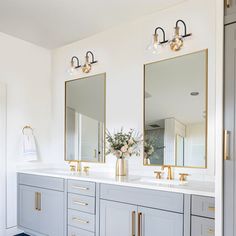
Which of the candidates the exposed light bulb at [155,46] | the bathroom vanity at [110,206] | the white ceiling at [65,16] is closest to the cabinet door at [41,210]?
the bathroom vanity at [110,206]

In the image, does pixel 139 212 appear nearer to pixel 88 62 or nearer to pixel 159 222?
pixel 159 222

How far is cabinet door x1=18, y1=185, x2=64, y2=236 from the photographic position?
2.90 meters

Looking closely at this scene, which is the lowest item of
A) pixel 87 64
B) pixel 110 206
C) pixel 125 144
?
pixel 110 206

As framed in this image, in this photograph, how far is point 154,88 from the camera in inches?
111

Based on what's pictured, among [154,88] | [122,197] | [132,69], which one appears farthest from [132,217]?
[132,69]

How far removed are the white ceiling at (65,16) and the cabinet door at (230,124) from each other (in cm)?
126

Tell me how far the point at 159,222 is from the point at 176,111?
1088 millimetres

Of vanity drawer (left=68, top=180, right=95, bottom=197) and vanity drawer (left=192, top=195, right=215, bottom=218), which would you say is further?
vanity drawer (left=68, top=180, right=95, bottom=197)

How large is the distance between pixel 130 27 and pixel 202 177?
5.99 ft

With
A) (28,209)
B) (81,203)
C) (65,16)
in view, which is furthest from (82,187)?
(65,16)

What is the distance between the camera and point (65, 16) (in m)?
2.92

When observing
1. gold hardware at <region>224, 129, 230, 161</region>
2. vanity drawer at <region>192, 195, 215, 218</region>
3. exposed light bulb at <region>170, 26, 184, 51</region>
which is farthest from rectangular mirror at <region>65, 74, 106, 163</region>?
gold hardware at <region>224, 129, 230, 161</region>

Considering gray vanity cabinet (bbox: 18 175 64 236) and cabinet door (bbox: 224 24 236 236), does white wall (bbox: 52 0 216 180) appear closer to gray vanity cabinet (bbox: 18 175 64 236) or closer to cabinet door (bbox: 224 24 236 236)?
gray vanity cabinet (bbox: 18 175 64 236)

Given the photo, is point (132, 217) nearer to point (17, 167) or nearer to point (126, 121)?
point (126, 121)
